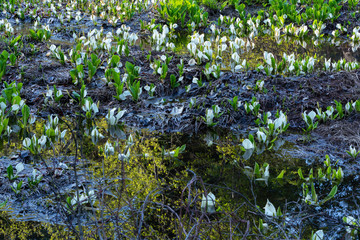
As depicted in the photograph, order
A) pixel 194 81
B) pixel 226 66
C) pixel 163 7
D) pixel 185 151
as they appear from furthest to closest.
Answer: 1. pixel 163 7
2. pixel 226 66
3. pixel 194 81
4. pixel 185 151

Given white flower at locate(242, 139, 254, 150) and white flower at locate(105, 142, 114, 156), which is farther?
white flower at locate(242, 139, 254, 150)

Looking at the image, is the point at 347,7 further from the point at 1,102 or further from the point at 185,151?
the point at 1,102

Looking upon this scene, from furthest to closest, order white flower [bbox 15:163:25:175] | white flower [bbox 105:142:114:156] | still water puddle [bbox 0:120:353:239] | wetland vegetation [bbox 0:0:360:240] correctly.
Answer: white flower [bbox 105:142:114:156]
white flower [bbox 15:163:25:175]
still water puddle [bbox 0:120:353:239]
wetland vegetation [bbox 0:0:360:240]

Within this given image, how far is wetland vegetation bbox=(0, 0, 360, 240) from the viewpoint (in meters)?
2.43

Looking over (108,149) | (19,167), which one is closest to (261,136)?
(108,149)

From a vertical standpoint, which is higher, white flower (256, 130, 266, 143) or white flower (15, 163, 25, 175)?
white flower (15, 163, 25, 175)

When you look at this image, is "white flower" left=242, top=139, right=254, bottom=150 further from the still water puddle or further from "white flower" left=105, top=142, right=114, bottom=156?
"white flower" left=105, top=142, right=114, bottom=156

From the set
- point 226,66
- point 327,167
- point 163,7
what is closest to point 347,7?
point 163,7

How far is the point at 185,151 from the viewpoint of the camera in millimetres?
3717

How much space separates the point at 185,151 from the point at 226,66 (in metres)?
2.51

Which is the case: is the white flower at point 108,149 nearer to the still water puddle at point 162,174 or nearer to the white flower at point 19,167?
the still water puddle at point 162,174

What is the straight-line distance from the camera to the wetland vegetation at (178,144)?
2430mm

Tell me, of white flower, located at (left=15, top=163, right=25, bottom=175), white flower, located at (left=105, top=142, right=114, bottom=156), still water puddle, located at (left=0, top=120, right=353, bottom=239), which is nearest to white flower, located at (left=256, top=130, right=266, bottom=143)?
still water puddle, located at (left=0, top=120, right=353, bottom=239)

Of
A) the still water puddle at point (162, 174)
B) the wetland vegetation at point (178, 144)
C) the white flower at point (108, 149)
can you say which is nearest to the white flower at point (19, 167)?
the wetland vegetation at point (178, 144)
